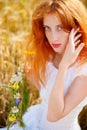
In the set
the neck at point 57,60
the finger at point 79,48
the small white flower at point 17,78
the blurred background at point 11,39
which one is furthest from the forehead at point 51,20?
the blurred background at point 11,39

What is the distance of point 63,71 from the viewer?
2408 millimetres

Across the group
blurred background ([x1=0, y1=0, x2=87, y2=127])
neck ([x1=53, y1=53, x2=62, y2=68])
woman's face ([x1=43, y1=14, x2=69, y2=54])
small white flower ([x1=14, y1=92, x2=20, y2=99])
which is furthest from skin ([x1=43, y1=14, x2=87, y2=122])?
blurred background ([x1=0, y1=0, x2=87, y2=127])

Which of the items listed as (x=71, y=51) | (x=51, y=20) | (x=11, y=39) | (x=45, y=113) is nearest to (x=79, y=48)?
(x=71, y=51)

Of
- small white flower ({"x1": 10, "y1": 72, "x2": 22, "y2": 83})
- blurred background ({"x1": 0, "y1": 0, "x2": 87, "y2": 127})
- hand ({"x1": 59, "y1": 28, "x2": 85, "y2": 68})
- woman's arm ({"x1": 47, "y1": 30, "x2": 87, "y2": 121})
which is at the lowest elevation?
blurred background ({"x1": 0, "y1": 0, "x2": 87, "y2": 127})

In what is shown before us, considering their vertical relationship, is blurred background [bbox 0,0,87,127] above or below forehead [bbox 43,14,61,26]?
below

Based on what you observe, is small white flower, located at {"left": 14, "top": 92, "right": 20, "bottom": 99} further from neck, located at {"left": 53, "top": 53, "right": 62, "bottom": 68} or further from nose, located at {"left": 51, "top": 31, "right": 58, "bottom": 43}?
nose, located at {"left": 51, "top": 31, "right": 58, "bottom": 43}

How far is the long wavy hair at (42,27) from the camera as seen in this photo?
7.90 feet

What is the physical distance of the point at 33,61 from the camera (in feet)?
9.23

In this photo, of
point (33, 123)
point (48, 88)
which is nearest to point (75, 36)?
point (48, 88)

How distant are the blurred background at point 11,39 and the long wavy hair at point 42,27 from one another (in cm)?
33

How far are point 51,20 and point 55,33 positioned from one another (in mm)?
68

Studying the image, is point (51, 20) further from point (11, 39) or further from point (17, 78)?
point (11, 39)

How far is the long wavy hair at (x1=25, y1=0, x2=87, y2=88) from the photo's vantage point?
2408 millimetres

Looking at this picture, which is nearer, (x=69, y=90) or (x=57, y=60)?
(x=69, y=90)
